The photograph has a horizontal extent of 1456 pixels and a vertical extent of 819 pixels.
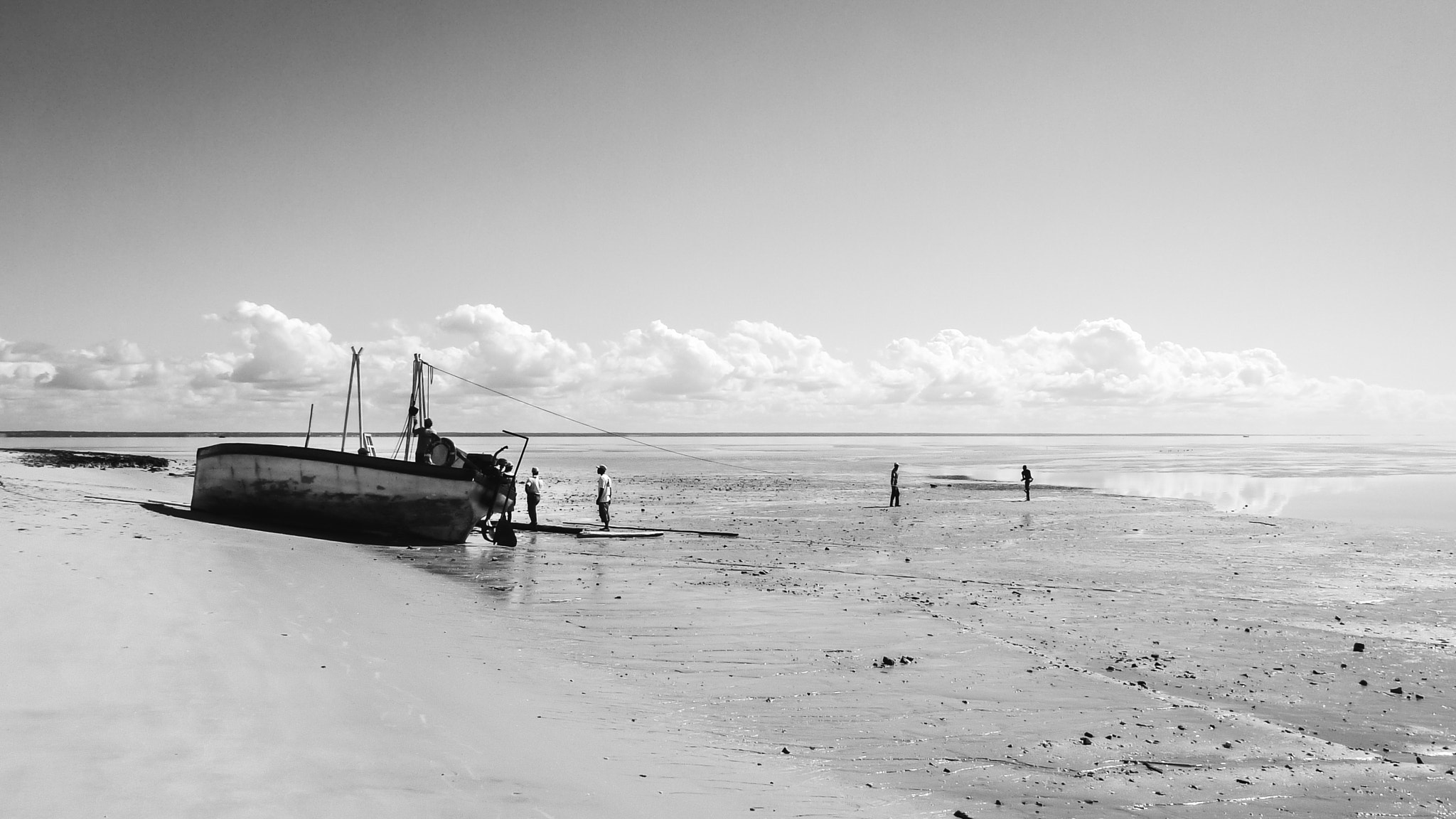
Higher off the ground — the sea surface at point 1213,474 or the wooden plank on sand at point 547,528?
the sea surface at point 1213,474

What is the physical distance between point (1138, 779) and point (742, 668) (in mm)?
4089

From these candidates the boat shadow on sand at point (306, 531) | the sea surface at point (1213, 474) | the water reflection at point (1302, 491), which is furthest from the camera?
the sea surface at point (1213, 474)

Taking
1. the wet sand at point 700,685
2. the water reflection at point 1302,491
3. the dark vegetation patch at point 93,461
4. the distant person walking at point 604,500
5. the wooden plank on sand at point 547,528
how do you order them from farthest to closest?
the dark vegetation patch at point 93,461
the water reflection at point 1302,491
the distant person walking at point 604,500
the wooden plank on sand at point 547,528
the wet sand at point 700,685

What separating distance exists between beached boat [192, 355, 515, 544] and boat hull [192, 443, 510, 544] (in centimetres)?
2

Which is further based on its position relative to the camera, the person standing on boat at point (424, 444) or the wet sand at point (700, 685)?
the person standing on boat at point (424, 444)

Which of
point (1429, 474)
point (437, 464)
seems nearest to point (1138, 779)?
point (437, 464)

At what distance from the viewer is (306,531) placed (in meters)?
19.8

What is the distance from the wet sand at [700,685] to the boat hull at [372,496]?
2960 mm

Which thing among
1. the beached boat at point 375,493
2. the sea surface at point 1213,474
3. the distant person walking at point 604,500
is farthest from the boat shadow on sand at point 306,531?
the sea surface at point 1213,474

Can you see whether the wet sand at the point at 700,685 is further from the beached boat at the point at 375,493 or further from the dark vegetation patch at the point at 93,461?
the dark vegetation patch at the point at 93,461

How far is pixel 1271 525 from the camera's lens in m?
24.0

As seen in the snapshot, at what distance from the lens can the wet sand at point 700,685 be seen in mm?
5637

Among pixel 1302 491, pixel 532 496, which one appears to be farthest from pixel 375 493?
pixel 1302 491

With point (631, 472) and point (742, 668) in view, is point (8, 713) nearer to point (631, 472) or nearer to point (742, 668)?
point (742, 668)
